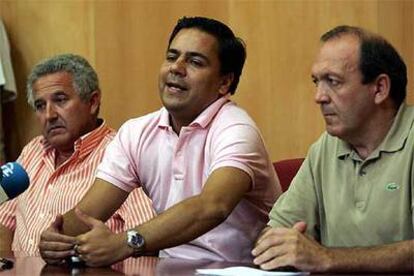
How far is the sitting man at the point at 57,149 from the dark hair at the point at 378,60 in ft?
4.23

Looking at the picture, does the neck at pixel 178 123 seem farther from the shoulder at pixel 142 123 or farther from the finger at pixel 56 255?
the finger at pixel 56 255

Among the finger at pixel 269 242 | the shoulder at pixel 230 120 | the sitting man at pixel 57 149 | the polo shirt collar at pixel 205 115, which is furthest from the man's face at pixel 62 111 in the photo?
the finger at pixel 269 242

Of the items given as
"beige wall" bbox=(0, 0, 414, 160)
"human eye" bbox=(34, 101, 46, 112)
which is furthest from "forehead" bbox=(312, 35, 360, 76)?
"human eye" bbox=(34, 101, 46, 112)

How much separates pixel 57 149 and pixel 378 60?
157 centimetres

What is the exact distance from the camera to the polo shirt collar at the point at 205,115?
117 inches

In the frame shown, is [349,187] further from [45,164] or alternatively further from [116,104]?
[116,104]

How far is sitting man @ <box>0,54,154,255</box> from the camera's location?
3551mm

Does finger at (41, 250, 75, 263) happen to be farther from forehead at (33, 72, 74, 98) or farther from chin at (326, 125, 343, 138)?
forehead at (33, 72, 74, 98)

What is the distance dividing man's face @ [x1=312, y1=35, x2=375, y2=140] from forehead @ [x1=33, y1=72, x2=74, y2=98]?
140cm

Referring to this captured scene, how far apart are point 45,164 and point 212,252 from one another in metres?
1.05

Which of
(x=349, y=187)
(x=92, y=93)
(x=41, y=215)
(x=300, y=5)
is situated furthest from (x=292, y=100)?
(x=349, y=187)

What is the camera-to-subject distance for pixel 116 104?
4.36 meters

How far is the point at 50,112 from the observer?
3727 millimetres

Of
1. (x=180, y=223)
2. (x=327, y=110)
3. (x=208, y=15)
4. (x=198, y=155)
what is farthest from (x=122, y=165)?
(x=208, y=15)
